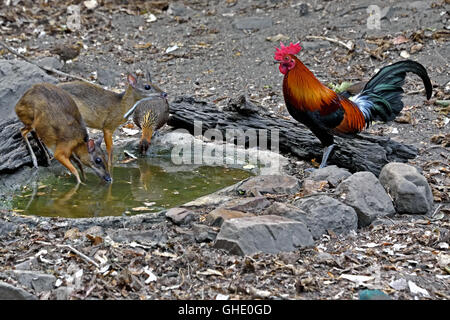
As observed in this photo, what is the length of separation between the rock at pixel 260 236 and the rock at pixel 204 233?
195mm

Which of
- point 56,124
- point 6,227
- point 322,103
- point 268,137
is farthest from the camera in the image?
point 268,137

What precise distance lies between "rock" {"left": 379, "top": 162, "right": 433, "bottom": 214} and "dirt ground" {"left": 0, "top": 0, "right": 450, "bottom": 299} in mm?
163

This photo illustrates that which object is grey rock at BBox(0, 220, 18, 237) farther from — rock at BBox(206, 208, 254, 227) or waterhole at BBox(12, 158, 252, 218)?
rock at BBox(206, 208, 254, 227)

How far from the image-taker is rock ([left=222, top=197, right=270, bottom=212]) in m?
5.99

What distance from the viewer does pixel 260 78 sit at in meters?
11.1

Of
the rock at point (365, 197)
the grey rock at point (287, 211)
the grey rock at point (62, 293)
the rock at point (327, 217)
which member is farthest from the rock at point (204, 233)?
the rock at point (365, 197)

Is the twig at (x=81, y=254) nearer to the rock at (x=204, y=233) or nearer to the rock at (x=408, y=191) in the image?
the rock at (x=204, y=233)

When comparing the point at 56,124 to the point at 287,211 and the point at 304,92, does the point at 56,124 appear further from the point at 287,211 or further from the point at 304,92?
the point at 287,211

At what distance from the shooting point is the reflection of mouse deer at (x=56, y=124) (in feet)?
23.4

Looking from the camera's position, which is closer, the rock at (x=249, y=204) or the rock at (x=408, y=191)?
the rock at (x=249, y=204)

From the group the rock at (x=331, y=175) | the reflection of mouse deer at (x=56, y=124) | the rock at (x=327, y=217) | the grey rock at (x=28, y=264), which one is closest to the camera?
the grey rock at (x=28, y=264)

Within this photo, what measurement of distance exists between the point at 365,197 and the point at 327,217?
1.86ft

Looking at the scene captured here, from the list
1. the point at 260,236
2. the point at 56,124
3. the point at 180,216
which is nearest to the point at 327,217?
the point at 260,236

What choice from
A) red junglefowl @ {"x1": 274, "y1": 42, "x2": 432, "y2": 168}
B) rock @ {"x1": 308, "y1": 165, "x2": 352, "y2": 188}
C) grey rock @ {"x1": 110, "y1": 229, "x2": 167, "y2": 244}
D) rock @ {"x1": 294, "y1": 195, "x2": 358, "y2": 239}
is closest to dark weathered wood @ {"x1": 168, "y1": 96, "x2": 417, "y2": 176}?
red junglefowl @ {"x1": 274, "y1": 42, "x2": 432, "y2": 168}
